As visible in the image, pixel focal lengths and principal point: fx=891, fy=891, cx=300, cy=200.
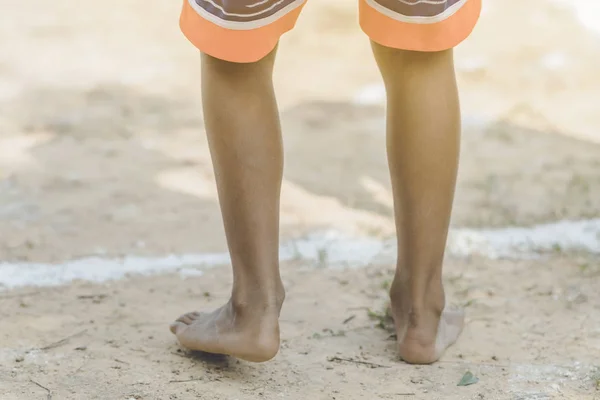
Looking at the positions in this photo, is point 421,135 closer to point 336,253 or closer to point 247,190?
point 247,190

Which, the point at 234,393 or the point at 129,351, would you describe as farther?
the point at 129,351

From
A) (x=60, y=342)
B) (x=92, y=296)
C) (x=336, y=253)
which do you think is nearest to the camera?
(x=60, y=342)

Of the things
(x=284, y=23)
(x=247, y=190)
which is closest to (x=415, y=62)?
(x=284, y=23)

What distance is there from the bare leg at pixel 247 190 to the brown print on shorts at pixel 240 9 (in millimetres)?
117

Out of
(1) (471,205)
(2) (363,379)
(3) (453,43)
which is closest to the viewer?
(3) (453,43)

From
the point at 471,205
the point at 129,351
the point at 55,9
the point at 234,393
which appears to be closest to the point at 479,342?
the point at 234,393

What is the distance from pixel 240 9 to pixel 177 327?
2.49ft

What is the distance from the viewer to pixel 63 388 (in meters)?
1.82

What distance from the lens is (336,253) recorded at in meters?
2.87

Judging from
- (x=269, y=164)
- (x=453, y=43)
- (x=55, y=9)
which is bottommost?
(x=55, y=9)

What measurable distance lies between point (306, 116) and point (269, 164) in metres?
2.59

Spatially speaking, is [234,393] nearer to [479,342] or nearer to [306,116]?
[479,342]

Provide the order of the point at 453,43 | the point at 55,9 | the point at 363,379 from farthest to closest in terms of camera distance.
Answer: the point at 55,9, the point at 363,379, the point at 453,43

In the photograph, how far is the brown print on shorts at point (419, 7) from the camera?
1.70 meters
